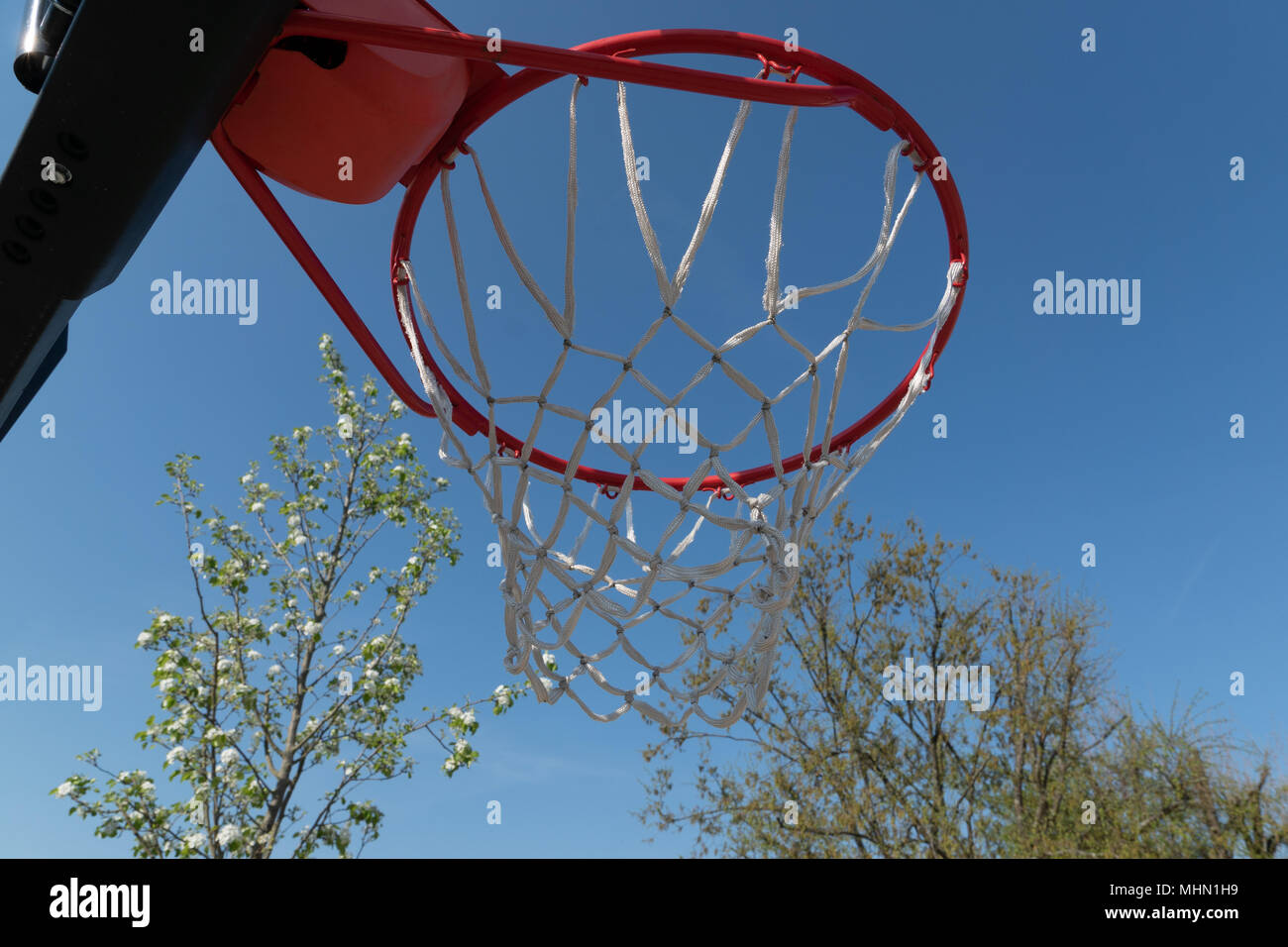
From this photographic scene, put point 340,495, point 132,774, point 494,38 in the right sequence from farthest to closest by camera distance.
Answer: point 340,495 < point 132,774 < point 494,38

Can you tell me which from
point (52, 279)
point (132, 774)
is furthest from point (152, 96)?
point (132, 774)

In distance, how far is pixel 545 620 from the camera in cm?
238

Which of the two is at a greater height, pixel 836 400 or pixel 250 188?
pixel 250 188

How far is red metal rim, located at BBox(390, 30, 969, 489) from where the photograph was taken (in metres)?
1.97

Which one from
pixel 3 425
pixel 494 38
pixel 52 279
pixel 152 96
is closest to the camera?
pixel 152 96

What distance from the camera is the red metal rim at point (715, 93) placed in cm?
197

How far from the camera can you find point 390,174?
2.09m

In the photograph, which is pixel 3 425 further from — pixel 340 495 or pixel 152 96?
pixel 340 495

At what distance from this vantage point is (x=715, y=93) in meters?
1.85

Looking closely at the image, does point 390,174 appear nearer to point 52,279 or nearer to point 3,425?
point 52,279
